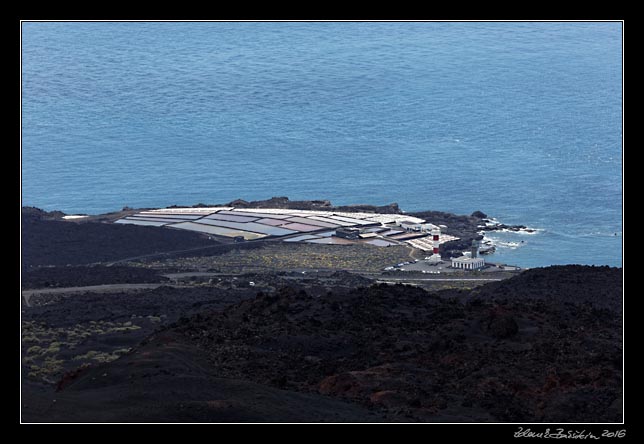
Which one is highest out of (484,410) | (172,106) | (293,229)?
(172,106)

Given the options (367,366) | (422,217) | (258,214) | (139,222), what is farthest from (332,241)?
(367,366)

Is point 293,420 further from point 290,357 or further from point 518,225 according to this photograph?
point 518,225

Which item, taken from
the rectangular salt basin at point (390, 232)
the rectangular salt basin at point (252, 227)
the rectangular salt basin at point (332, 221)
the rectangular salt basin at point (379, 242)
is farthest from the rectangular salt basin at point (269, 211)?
the rectangular salt basin at point (379, 242)

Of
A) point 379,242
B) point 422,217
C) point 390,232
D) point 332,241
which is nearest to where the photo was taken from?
point 332,241

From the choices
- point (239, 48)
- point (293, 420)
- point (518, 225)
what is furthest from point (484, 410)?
point (239, 48)

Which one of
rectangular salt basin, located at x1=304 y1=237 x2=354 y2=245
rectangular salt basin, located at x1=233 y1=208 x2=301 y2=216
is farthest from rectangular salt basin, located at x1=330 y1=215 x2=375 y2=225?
rectangular salt basin, located at x1=304 y1=237 x2=354 y2=245

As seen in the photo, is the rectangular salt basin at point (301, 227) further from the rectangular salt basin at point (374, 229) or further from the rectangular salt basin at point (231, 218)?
the rectangular salt basin at point (231, 218)

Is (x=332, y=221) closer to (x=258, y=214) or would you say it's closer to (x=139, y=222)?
(x=258, y=214)
